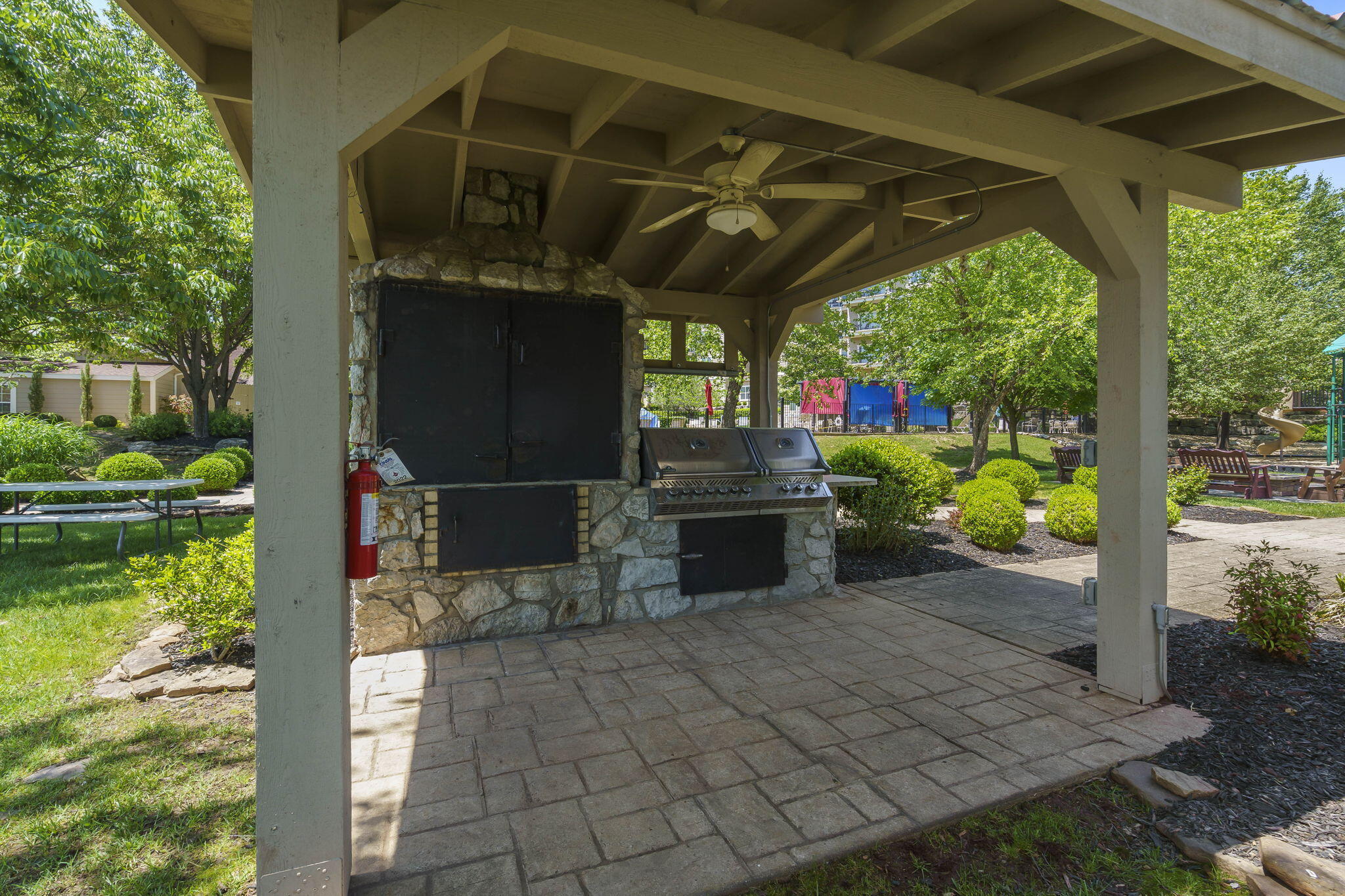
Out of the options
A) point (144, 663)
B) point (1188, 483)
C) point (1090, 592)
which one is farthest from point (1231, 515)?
point (144, 663)

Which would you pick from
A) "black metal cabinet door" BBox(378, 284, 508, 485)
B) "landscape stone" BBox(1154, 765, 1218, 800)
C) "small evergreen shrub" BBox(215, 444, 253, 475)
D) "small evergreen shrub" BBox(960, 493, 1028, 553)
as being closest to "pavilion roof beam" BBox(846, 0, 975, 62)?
"black metal cabinet door" BBox(378, 284, 508, 485)

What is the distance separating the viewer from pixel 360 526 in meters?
1.80

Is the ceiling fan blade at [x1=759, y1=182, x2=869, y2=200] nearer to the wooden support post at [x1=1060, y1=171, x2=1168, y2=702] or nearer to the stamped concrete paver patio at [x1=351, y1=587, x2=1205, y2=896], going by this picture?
the wooden support post at [x1=1060, y1=171, x2=1168, y2=702]

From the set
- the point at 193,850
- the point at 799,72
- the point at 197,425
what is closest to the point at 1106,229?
the point at 799,72

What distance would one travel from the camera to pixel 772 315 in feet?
21.2

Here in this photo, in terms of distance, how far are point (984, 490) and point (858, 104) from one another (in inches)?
213

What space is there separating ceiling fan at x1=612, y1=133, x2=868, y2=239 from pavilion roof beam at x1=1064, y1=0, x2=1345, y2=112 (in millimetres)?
1481

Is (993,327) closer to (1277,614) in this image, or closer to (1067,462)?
(1067,462)

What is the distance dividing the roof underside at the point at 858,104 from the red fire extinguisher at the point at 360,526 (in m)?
1.55

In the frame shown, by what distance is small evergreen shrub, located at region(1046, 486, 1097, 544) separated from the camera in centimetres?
652

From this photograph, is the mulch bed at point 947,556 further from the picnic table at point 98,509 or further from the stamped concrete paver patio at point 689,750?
the picnic table at point 98,509

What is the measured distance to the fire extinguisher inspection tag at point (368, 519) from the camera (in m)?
1.80

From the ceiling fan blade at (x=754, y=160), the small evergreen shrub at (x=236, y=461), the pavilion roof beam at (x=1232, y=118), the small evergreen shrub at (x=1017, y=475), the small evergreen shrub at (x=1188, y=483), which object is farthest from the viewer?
the small evergreen shrub at (x=236, y=461)

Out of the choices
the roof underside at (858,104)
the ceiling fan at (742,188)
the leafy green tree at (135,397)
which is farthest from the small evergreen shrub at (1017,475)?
the leafy green tree at (135,397)
